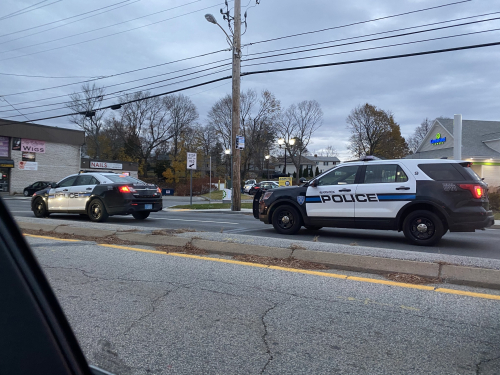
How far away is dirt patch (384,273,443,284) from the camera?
521 cm

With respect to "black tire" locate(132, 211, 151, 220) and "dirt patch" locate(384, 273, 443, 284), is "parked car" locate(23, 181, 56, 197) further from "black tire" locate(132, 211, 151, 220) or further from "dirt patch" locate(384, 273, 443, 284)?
"dirt patch" locate(384, 273, 443, 284)

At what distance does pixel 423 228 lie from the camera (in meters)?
→ 8.18

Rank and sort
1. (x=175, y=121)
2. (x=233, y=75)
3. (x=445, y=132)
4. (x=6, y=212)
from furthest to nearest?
(x=175, y=121) < (x=445, y=132) < (x=233, y=75) < (x=6, y=212)

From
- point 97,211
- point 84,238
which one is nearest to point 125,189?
point 97,211

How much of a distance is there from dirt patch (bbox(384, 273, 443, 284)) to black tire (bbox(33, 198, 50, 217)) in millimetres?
11494

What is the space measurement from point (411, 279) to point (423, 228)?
3248 millimetres

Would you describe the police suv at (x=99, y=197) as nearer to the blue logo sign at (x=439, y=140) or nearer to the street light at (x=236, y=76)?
the street light at (x=236, y=76)

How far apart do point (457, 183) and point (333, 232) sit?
3353 millimetres

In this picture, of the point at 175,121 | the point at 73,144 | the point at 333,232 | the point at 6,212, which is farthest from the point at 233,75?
the point at 175,121

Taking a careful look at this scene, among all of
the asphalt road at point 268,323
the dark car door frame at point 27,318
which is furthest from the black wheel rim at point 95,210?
the dark car door frame at point 27,318

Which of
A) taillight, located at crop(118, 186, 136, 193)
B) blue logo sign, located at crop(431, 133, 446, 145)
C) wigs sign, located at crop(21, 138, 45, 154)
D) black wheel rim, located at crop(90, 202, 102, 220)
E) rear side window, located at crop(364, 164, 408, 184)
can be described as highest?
blue logo sign, located at crop(431, 133, 446, 145)

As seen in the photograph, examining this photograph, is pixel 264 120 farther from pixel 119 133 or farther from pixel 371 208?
pixel 371 208

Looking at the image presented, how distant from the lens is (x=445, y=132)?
36.9 meters

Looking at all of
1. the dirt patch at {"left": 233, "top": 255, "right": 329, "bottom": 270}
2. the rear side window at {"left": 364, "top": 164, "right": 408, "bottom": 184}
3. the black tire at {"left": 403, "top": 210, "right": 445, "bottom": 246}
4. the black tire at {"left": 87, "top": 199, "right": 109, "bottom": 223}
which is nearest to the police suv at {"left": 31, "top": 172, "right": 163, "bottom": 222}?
the black tire at {"left": 87, "top": 199, "right": 109, "bottom": 223}
